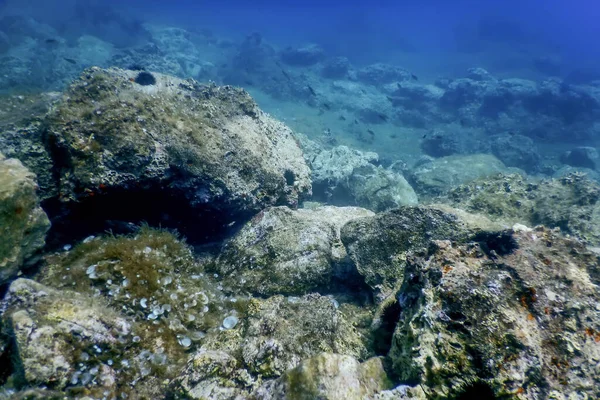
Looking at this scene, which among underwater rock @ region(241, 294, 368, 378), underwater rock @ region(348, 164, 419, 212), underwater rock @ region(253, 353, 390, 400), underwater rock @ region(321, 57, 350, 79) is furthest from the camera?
underwater rock @ region(321, 57, 350, 79)

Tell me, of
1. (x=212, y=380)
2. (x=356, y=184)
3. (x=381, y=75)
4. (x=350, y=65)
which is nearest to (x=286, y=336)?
(x=212, y=380)

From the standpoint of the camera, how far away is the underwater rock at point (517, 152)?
17.4m

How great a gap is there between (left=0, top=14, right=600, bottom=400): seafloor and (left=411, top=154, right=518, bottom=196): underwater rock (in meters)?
4.01

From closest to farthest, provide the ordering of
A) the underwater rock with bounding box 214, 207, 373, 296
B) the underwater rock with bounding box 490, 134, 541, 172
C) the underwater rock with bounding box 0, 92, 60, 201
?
the underwater rock with bounding box 0, 92, 60, 201 < the underwater rock with bounding box 214, 207, 373, 296 < the underwater rock with bounding box 490, 134, 541, 172

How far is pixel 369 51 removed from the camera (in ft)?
164

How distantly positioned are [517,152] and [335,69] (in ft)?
Answer: 68.6

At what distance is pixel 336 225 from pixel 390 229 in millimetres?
1579

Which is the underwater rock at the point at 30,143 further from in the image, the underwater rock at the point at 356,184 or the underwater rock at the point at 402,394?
the underwater rock at the point at 356,184

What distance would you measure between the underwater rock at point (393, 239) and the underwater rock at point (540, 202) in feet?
7.33

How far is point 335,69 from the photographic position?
32625 mm

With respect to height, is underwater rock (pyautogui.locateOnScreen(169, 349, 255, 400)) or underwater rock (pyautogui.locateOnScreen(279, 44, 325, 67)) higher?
underwater rock (pyautogui.locateOnScreen(279, 44, 325, 67))

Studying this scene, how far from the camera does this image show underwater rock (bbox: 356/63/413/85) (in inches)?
1308

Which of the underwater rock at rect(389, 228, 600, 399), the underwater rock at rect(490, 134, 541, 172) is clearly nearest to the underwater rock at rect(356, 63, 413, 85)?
the underwater rock at rect(490, 134, 541, 172)

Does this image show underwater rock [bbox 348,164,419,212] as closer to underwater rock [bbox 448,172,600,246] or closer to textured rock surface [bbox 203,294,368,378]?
underwater rock [bbox 448,172,600,246]
